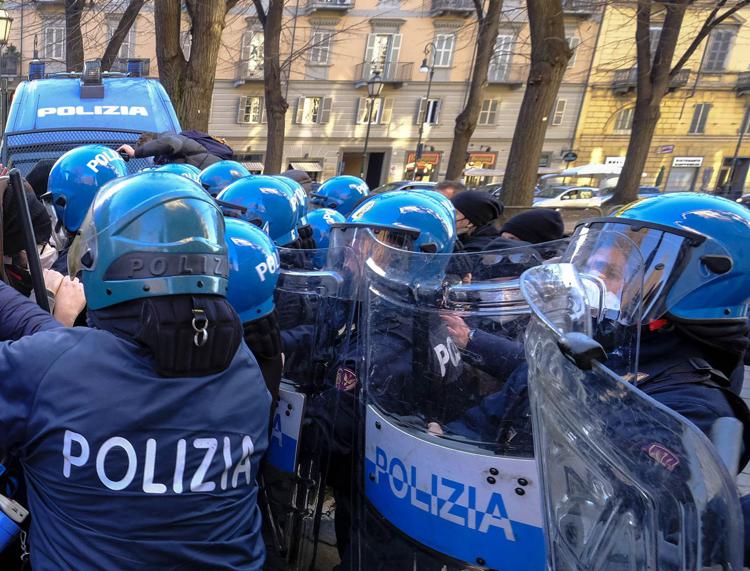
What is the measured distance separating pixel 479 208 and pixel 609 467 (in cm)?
416

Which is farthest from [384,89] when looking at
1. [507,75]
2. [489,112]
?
[507,75]

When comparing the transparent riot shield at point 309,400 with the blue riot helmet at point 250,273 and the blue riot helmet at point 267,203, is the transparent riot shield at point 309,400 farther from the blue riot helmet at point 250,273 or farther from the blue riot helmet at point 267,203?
the blue riot helmet at point 267,203

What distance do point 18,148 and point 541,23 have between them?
7.04 m

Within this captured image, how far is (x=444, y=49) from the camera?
30797mm

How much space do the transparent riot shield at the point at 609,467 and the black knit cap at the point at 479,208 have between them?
3.72 m

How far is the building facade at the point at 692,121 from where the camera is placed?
32.0 m

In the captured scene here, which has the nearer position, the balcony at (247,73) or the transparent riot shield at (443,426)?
the transparent riot shield at (443,426)

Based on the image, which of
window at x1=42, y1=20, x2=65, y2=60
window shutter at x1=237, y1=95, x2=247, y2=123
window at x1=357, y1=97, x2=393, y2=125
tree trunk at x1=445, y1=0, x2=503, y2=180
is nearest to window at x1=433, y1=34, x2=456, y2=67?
window at x1=357, y1=97, x2=393, y2=125

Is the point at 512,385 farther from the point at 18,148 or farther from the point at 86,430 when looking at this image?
Result: the point at 18,148

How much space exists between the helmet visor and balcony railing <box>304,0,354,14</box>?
30970 millimetres

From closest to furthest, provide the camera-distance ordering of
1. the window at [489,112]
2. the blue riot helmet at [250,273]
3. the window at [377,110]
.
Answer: the blue riot helmet at [250,273] → the window at [377,110] → the window at [489,112]

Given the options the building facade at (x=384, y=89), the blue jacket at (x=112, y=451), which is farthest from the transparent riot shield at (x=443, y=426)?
the building facade at (x=384, y=89)

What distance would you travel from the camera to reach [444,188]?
6.24 meters

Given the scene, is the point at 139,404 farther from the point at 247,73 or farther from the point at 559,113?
the point at 559,113
